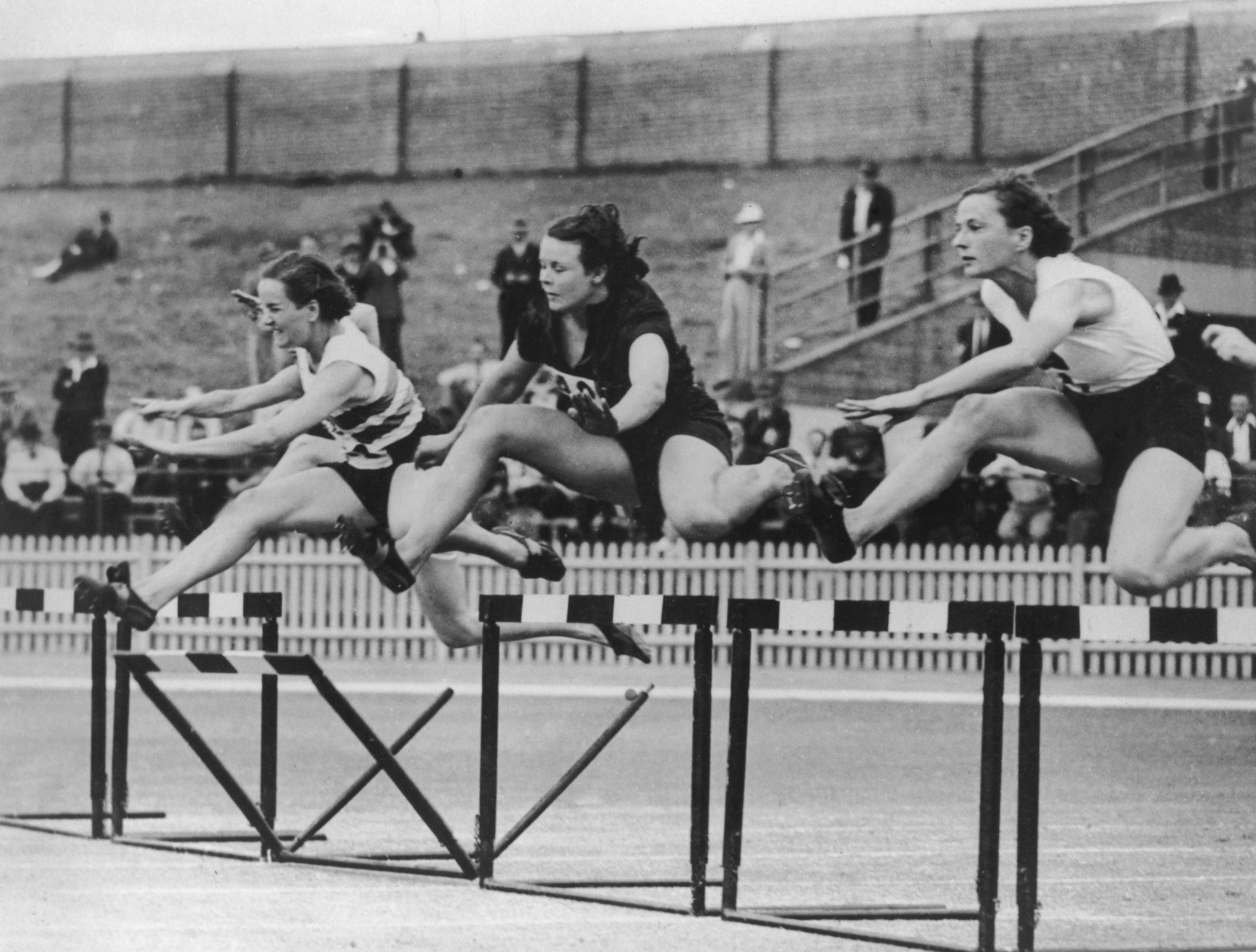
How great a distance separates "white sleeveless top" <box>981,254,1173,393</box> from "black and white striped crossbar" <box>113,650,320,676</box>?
2.56 metres

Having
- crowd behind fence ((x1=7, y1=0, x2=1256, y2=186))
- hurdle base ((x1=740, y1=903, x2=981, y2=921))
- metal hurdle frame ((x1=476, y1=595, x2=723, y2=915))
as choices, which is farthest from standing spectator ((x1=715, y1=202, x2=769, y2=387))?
hurdle base ((x1=740, y1=903, x2=981, y2=921))

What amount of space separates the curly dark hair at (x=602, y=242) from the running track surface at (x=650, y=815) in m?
2.11

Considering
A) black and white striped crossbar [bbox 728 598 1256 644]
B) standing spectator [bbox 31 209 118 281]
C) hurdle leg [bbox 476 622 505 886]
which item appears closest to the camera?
black and white striped crossbar [bbox 728 598 1256 644]

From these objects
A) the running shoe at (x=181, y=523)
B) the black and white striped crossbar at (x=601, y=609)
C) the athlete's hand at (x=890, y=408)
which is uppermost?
the athlete's hand at (x=890, y=408)

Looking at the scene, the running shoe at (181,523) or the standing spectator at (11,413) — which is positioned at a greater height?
the standing spectator at (11,413)

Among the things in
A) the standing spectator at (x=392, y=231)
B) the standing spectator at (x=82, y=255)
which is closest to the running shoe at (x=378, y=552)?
the standing spectator at (x=392, y=231)

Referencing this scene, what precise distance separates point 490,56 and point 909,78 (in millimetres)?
6156

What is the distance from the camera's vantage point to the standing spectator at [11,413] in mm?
17688

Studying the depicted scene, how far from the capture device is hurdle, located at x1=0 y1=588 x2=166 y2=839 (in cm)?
769

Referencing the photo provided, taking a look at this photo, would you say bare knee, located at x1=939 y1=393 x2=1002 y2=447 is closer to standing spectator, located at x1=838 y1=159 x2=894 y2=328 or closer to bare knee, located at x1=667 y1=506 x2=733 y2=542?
bare knee, located at x1=667 y1=506 x2=733 y2=542

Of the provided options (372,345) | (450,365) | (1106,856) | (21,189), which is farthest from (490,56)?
(1106,856)

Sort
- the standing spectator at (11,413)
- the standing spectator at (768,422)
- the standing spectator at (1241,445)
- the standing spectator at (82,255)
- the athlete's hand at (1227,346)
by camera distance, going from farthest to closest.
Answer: the standing spectator at (82,255) → the standing spectator at (11,413) → the standing spectator at (768,422) → the athlete's hand at (1227,346) → the standing spectator at (1241,445)

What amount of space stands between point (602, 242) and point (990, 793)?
2.61 metres

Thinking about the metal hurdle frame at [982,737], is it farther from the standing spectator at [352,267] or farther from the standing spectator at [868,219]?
the standing spectator at [868,219]
